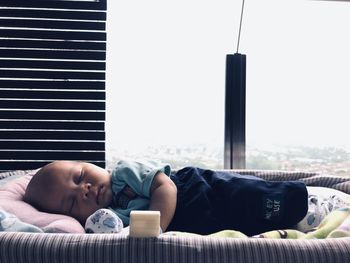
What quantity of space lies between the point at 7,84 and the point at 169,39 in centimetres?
84

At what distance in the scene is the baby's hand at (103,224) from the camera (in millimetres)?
1166

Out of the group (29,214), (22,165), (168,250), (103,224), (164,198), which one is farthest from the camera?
(22,165)

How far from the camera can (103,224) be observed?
3.84 ft

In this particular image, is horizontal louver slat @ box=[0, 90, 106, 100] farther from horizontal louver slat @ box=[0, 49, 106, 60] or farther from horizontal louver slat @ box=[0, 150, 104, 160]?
horizontal louver slat @ box=[0, 150, 104, 160]

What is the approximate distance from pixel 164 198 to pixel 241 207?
24cm

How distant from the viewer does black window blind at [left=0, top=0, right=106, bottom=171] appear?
2.16 metres

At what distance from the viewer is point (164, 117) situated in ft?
7.18

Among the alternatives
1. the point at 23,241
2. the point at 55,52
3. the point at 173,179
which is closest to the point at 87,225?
the point at 23,241

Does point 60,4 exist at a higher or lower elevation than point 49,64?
higher

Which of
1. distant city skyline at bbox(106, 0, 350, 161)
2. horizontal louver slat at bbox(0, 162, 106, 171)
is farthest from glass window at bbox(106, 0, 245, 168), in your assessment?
horizontal louver slat at bbox(0, 162, 106, 171)

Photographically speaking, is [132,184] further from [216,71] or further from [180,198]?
[216,71]

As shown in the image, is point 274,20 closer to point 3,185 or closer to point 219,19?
point 219,19

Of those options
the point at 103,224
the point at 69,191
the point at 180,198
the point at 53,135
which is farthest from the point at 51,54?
the point at 103,224

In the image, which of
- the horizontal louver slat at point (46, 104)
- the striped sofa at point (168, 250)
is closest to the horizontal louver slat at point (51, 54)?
the horizontal louver slat at point (46, 104)
